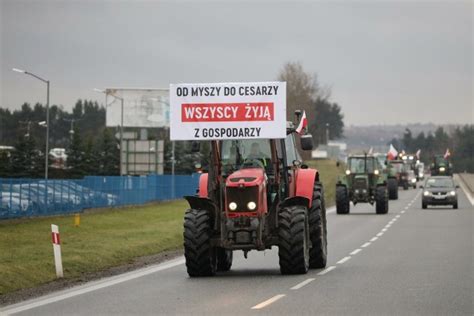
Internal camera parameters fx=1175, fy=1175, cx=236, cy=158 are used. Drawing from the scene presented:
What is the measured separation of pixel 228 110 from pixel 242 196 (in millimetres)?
1723

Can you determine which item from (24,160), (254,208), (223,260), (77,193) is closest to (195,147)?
(254,208)

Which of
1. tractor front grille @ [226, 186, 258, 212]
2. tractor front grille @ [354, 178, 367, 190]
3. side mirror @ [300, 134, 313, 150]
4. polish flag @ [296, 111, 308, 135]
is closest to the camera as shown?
tractor front grille @ [226, 186, 258, 212]

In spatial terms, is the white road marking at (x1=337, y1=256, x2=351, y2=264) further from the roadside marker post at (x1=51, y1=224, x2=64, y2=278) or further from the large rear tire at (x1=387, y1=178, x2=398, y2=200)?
the large rear tire at (x1=387, y1=178, x2=398, y2=200)

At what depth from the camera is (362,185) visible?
5728cm

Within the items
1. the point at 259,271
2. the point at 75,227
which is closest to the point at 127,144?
the point at 75,227

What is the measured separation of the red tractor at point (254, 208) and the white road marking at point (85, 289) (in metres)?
1.45

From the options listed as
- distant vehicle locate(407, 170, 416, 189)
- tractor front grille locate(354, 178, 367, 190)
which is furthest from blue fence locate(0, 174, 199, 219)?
distant vehicle locate(407, 170, 416, 189)

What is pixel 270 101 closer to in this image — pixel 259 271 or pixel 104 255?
pixel 259 271

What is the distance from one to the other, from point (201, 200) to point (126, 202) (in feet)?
135

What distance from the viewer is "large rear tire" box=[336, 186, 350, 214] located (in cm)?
5557

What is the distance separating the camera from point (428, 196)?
62.3 metres

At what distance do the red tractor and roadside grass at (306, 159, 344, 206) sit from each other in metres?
47.8

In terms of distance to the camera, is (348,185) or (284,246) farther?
(348,185)

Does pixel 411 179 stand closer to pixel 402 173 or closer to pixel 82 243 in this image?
pixel 402 173
